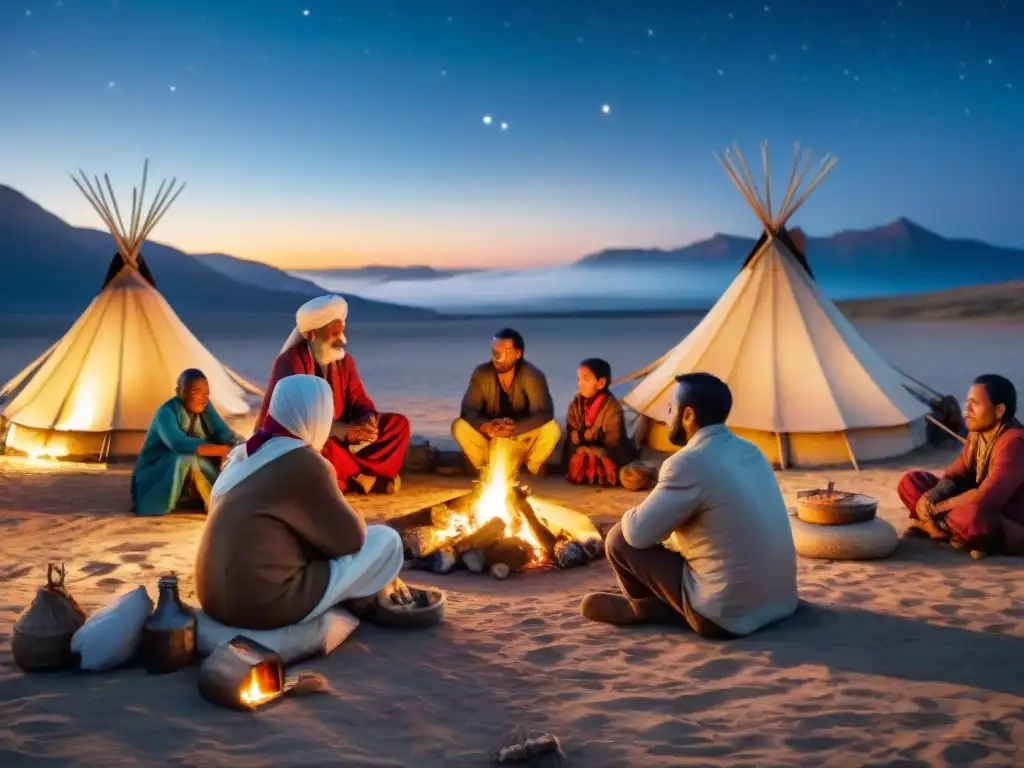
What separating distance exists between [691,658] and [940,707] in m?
0.82

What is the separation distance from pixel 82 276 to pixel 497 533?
237ft

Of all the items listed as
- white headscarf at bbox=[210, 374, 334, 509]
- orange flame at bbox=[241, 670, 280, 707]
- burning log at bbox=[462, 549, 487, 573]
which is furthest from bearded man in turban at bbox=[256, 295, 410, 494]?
orange flame at bbox=[241, 670, 280, 707]

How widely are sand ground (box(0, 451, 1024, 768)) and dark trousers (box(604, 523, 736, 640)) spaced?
83mm

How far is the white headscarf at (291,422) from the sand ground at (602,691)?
674 mm

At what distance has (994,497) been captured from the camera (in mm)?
4543

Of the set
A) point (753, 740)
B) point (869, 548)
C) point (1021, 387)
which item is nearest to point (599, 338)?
point (1021, 387)

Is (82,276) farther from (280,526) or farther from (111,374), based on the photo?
(280,526)

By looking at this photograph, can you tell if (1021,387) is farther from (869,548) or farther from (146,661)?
(146,661)

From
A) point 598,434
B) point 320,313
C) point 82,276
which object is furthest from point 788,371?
point 82,276

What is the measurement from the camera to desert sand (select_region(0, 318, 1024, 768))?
106 inches

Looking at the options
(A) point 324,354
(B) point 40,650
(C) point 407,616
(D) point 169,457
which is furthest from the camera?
(A) point 324,354

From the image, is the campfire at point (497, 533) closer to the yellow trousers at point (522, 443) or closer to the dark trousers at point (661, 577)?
the dark trousers at point (661, 577)

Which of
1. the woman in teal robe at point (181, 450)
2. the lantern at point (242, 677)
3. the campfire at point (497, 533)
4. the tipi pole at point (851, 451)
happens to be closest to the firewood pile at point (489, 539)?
the campfire at point (497, 533)

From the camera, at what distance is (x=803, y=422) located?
22.8 ft
